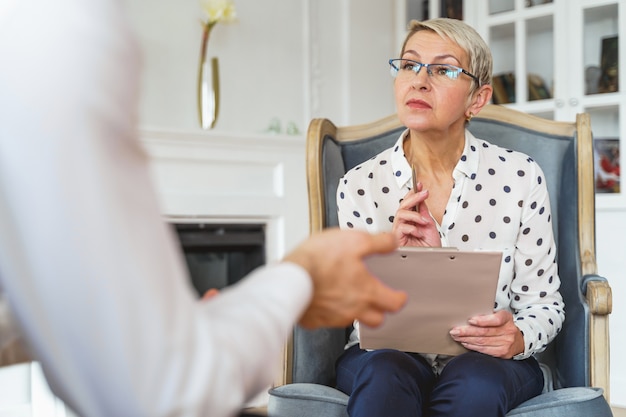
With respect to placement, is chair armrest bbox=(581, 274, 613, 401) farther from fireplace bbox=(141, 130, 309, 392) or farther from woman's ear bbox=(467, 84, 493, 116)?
fireplace bbox=(141, 130, 309, 392)

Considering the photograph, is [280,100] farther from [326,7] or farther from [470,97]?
[470,97]

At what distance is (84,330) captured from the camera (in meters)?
0.51

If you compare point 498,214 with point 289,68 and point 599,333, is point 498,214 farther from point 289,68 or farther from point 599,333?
point 289,68

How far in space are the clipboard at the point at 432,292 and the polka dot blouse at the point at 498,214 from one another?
0.23m

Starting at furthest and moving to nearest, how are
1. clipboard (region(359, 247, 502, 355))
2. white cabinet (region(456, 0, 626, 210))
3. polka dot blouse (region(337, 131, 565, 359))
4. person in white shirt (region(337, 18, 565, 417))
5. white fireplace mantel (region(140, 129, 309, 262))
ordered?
white cabinet (region(456, 0, 626, 210))
white fireplace mantel (region(140, 129, 309, 262))
polka dot blouse (region(337, 131, 565, 359))
person in white shirt (region(337, 18, 565, 417))
clipboard (region(359, 247, 502, 355))

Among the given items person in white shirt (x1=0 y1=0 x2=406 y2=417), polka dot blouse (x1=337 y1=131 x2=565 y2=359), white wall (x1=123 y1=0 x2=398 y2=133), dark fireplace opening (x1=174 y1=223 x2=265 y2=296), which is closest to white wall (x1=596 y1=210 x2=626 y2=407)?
white wall (x1=123 y1=0 x2=398 y2=133)

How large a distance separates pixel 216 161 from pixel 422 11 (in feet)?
4.73

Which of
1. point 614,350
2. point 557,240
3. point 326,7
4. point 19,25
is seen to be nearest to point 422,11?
point 326,7

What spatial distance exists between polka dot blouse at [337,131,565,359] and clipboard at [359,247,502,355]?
228 mm

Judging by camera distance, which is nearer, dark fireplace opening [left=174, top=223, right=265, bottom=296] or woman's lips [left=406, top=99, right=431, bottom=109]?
woman's lips [left=406, top=99, right=431, bottom=109]

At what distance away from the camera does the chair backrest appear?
1.66 metres

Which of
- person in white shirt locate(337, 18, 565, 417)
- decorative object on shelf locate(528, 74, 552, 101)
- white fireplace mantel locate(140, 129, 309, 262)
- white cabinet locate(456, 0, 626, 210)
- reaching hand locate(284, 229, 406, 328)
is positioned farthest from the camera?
decorative object on shelf locate(528, 74, 552, 101)

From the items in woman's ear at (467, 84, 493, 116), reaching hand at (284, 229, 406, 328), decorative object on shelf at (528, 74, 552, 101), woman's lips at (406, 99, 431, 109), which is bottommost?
reaching hand at (284, 229, 406, 328)

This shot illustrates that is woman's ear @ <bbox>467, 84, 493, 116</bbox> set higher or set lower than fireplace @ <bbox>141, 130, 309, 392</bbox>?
higher
